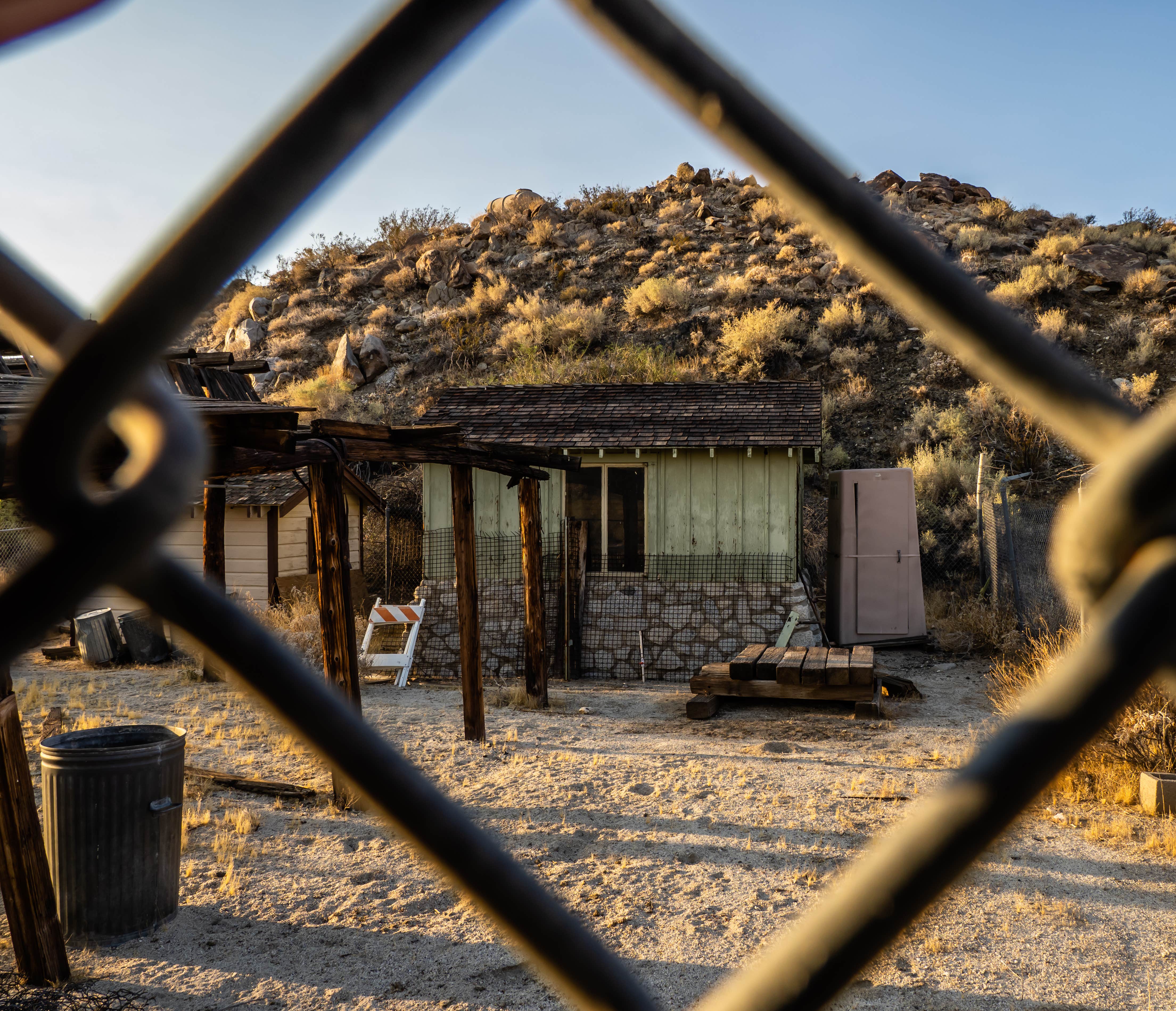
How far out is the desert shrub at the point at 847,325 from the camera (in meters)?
24.1

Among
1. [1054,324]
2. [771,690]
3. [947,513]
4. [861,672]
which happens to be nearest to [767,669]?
[771,690]

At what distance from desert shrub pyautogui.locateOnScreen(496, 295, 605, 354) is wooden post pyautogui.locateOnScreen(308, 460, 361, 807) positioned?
19.5m

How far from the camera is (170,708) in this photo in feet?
32.9

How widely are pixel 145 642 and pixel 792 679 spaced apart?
1001cm

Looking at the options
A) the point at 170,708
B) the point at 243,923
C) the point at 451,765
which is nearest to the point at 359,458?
the point at 451,765

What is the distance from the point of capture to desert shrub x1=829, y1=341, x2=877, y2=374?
23188mm

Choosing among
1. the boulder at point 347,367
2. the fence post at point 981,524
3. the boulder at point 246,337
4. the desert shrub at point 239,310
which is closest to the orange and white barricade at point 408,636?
the fence post at point 981,524

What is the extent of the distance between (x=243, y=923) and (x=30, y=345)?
4.99 meters

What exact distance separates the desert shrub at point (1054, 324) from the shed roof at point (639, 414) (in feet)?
36.7

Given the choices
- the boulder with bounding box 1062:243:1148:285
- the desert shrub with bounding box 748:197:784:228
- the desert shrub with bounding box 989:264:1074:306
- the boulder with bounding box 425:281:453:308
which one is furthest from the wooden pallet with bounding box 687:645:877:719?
the desert shrub with bounding box 748:197:784:228

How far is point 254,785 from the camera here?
692cm

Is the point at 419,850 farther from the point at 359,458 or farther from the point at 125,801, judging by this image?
the point at 359,458

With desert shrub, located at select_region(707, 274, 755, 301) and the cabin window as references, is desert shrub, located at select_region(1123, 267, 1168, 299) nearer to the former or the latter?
desert shrub, located at select_region(707, 274, 755, 301)

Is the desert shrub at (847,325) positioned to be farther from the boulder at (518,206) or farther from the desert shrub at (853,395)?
the boulder at (518,206)
